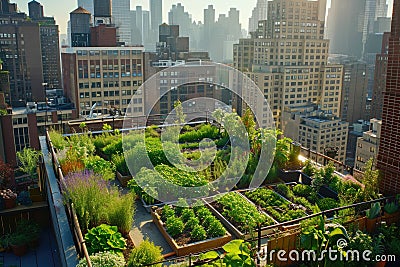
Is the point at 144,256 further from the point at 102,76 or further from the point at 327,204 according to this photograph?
the point at 102,76

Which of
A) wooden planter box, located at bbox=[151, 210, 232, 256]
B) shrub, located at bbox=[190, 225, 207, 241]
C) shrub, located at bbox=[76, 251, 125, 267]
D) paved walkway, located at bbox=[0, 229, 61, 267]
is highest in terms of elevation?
shrub, located at bbox=[76, 251, 125, 267]

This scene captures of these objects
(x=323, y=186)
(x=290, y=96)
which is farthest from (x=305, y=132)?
(x=323, y=186)

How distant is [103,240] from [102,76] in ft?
137

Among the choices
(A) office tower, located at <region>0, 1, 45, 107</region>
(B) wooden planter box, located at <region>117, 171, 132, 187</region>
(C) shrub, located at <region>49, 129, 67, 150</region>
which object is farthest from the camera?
(A) office tower, located at <region>0, 1, 45, 107</region>

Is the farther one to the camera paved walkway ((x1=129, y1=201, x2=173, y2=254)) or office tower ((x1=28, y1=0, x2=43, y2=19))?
office tower ((x1=28, y1=0, x2=43, y2=19))

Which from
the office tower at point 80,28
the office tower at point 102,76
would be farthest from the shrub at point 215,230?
the office tower at point 80,28

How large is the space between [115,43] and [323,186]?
40904mm

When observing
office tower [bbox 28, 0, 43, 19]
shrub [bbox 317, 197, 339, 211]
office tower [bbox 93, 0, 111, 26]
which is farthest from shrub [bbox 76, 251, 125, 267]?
office tower [bbox 28, 0, 43, 19]

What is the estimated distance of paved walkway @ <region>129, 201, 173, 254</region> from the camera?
4.74m

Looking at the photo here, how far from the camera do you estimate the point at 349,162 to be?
49.0 meters

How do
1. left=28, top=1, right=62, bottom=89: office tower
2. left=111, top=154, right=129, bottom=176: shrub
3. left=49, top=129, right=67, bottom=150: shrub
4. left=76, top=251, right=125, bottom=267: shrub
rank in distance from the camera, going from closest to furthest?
left=76, top=251, right=125, bottom=267: shrub → left=111, top=154, right=129, bottom=176: shrub → left=49, top=129, right=67, bottom=150: shrub → left=28, top=1, right=62, bottom=89: office tower

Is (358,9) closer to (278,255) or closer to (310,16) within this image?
(310,16)

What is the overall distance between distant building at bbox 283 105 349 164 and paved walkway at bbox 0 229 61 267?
3698cm

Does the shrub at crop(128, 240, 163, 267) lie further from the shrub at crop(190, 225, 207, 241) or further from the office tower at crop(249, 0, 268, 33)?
the office tower at crop(249, 0, 268, 33)
